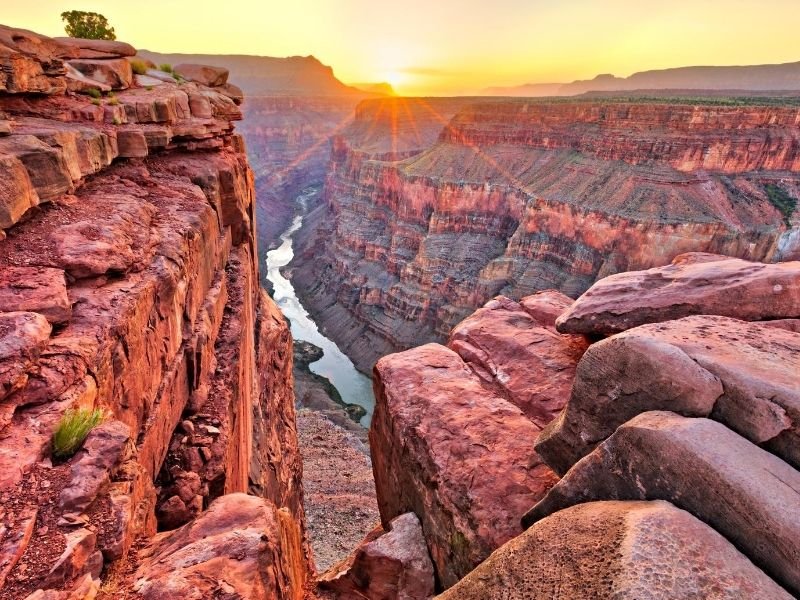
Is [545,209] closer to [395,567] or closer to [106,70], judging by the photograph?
[106,70]

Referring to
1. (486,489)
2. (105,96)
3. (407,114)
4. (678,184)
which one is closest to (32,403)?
(486,489)

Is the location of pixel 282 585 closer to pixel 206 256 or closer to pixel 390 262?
pixel 206 256

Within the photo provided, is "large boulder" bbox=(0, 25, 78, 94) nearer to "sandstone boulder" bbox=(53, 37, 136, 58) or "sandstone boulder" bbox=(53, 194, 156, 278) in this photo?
"sandstone boulder" bbox=(53, 194, 156, 278)

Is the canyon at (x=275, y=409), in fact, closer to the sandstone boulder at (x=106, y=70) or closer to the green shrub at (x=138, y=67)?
the sandstone boulder at (x=106, y=70)

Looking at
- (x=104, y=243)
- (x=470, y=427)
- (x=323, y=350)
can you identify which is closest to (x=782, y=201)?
(x=323, y=350)

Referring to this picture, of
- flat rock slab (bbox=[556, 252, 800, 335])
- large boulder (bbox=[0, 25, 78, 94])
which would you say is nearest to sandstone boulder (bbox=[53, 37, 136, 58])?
large boulder (bbox=[0, 25, 78, 94])
